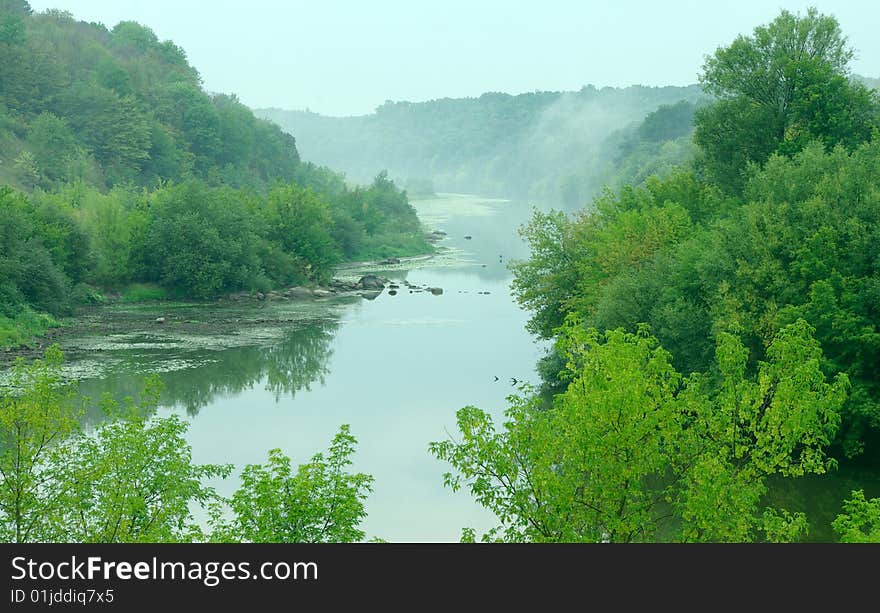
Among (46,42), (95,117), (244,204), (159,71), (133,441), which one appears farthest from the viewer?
(159,71)

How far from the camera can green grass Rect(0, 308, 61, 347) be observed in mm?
53425

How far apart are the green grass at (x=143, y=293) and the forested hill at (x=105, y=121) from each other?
79.3 ft

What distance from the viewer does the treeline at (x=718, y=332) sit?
61.9 feet

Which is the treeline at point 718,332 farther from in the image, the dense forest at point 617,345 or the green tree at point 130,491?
the green tree at point 130,491

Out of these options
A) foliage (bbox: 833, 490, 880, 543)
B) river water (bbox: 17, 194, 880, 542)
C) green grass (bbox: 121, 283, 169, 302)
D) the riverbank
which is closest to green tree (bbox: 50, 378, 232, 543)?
river water (bbox: 17, 194, 880, 542)

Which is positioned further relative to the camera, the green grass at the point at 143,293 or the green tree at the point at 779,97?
the green grass at the point at 143,293

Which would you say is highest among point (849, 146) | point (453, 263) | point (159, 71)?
point (159, 71)

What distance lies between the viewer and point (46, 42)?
123 meters

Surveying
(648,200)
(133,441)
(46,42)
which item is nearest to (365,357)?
(648,200)

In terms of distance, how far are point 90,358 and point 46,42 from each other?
280ft

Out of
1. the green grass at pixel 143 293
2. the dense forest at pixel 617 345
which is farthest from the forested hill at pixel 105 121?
the green grass at pixel 143 293

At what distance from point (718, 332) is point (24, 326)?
4035 cm

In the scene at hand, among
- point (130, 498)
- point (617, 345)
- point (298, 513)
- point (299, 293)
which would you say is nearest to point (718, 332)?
point (617, 345)
